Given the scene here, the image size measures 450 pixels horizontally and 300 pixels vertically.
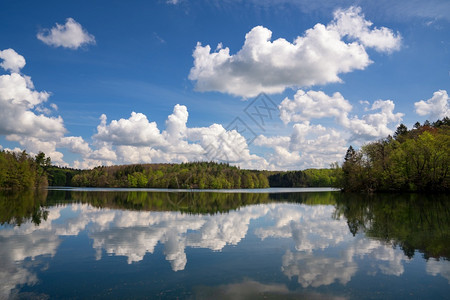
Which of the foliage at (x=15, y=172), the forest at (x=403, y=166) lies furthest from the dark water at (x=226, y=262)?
the foliage at (x=15, y=172)

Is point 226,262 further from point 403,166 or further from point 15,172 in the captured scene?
point 15,172

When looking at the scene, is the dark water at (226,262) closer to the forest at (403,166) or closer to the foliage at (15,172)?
the forest at (403,166)

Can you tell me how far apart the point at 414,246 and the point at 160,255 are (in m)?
13.0

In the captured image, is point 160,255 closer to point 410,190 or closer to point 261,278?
point 261,278

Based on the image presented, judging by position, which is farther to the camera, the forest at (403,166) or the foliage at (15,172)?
the foliage at (15,172)

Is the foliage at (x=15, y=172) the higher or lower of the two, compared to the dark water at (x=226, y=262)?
higher

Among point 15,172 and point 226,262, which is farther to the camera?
point 15,172

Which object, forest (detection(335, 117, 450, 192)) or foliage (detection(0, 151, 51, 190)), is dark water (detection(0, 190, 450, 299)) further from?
foliage (detection(0, 151, 51, 190))

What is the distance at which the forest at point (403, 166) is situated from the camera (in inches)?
2692

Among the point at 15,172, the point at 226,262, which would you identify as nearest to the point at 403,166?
the point at 226,262

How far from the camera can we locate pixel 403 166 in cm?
7462

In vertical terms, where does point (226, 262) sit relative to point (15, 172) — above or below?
below

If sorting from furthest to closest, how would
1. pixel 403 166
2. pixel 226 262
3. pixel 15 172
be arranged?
pixel 15 172 < pixel 403 166 < pixel 226 262

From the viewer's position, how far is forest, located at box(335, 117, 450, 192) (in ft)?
224
